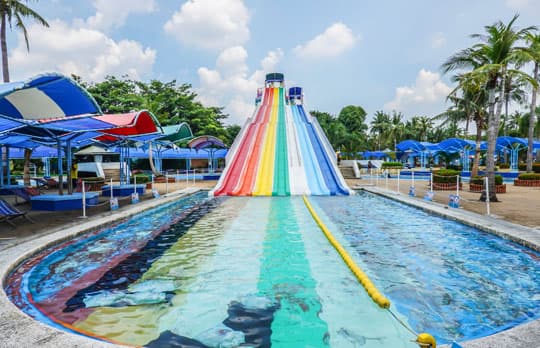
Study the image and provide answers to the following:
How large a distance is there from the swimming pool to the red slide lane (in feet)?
24.2

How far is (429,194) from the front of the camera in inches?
481

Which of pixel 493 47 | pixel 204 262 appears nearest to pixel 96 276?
pixel 204 262

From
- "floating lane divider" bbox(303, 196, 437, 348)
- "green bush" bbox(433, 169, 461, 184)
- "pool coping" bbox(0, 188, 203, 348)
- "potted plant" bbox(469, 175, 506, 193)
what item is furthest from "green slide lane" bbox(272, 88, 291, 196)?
"potted plant" bbox(469, 175, 506, 193)

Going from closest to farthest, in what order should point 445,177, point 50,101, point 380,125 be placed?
point 50,101 → point 445,177 → point 380,125

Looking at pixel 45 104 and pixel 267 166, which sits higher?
pixel 45 104

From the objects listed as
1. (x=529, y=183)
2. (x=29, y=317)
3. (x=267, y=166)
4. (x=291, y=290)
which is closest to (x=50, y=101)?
(x=29, y=317)

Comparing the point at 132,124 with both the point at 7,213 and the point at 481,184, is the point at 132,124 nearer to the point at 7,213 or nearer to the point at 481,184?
the point at 7,213

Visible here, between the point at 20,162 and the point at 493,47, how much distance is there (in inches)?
1678

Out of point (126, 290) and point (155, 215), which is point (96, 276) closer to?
point (126, 290)

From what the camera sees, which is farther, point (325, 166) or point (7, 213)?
point (325, 166)

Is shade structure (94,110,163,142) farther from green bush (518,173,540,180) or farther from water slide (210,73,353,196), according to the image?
green bush (518,173,540,180)

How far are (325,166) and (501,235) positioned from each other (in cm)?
1147

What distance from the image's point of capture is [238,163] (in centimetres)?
1852

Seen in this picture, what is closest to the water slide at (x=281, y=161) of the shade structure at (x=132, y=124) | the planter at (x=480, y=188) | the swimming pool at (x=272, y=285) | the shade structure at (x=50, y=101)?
the shade structure at (x=132, y=124)
